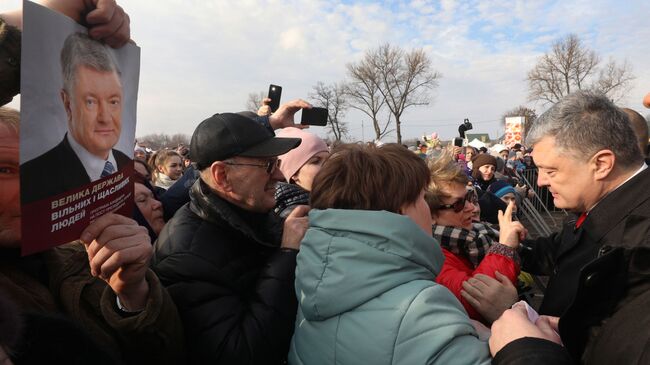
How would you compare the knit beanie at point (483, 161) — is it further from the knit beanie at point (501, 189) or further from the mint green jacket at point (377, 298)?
the mint green jacket at point (377, 298)

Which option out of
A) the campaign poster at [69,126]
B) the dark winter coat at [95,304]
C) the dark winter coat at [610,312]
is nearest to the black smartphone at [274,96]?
the dark winter coat at [95,304]

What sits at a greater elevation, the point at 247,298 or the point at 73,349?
the point at 73,349

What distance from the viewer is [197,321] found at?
1517mm

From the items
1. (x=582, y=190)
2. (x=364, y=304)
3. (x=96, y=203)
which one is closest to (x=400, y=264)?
(x=364, y=304)

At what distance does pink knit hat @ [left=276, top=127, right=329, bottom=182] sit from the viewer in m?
3.05

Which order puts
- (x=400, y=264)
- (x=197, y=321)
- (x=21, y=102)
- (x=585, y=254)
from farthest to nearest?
(x=585, y=254) → (x=197, y=321) → (x=400, y=264) → (x=21, y=102)

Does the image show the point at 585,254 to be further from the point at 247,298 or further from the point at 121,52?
the point at 121,52

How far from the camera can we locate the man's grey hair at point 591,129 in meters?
1.84

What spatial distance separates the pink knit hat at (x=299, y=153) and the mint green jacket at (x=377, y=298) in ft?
5.50

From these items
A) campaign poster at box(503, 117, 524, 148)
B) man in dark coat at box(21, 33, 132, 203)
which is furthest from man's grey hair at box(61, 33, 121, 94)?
campaign poster at box(503, 117, 524, 148)

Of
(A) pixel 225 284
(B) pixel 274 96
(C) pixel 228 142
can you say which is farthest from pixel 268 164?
(B) pixel 274 96

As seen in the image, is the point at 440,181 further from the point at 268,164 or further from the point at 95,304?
the point at 95,304

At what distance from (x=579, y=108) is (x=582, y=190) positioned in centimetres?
38

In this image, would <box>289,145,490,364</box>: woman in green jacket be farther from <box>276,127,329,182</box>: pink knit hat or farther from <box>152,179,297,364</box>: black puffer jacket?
<box>276,127,329,182</box>: pink knit hat
